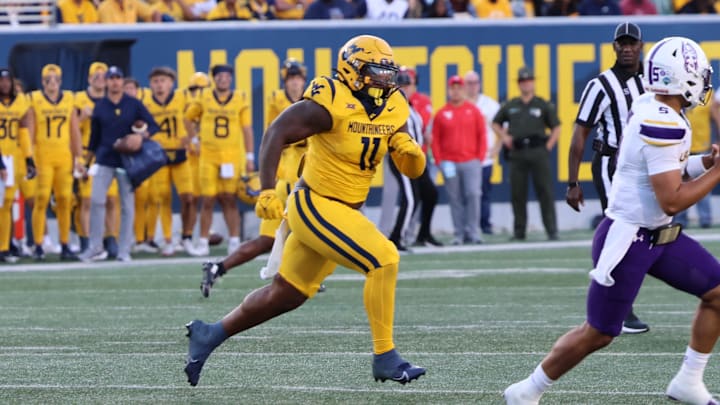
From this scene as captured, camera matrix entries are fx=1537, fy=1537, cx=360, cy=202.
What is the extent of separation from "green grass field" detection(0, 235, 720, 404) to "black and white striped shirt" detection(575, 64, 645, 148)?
1.18 m

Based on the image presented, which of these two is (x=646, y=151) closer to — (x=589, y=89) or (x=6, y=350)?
(x=589, y=89)

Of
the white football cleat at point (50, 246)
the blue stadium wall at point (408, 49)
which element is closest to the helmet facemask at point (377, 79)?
the white football cleat at point (50, 246)

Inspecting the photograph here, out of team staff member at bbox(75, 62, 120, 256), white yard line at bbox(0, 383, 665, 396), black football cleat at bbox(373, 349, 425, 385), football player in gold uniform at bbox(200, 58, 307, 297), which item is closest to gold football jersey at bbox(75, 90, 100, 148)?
team staff member at bbox(75, 62, 120, 256)

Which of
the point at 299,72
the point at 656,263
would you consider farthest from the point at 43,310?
the point at 656,263

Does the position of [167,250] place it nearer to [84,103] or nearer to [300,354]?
[84,103]

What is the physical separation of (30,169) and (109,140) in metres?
0.84

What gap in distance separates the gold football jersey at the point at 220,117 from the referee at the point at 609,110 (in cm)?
730

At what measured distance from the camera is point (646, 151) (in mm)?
5785

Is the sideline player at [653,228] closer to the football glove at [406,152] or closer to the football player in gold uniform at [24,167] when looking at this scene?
the football glove at [406,152]

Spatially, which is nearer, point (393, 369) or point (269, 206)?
point (393, 369)

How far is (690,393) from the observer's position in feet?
19.8

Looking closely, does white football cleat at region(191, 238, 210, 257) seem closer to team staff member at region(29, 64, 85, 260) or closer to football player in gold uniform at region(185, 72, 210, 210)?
football player in gold uniform at region(185, 72, 210, 210)

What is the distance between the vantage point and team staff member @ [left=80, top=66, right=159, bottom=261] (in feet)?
50.3

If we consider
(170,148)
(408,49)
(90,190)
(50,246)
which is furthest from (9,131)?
(408,49)
